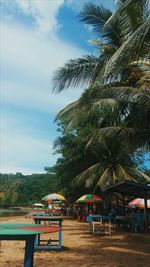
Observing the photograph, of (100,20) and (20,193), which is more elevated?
(20,193)

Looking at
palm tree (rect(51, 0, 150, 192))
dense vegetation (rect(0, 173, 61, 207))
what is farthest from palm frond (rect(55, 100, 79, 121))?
dense vegetation (rect(0, 173, 61, 207))

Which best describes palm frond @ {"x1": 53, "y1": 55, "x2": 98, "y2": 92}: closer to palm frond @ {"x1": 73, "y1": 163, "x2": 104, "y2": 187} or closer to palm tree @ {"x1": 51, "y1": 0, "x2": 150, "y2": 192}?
palm tree @ {"x1": 51, "y1": 0, "x2": 150, "y2": 192}

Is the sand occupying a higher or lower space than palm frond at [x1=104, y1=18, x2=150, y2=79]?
lower

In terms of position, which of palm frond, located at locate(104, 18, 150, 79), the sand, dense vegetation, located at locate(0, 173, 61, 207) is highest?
dense vegetation, located at locate(0, 173, 61, 207)

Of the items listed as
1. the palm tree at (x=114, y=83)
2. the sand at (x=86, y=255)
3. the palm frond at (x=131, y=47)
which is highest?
the palm tree at (x=114, y=83)

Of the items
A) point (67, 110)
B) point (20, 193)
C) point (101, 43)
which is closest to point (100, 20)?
point (101, 43)

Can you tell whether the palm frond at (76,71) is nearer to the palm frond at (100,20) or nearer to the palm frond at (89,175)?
the palm frond at (100,20)

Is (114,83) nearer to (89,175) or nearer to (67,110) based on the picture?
(67,110)

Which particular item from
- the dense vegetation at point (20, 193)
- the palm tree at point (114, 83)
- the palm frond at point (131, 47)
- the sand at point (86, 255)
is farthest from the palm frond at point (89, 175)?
the dense vegetation at point (20, 193)

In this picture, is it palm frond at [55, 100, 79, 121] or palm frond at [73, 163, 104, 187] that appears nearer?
palm frond at [55, 100, 79, 121]

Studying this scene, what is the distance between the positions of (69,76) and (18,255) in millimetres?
5988

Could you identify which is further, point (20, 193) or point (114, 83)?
point (20, 193)

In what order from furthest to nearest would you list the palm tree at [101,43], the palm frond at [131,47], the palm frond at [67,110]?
the palm frond at [67,110], the palm tree at [101,43], the palm frond at [131,47]

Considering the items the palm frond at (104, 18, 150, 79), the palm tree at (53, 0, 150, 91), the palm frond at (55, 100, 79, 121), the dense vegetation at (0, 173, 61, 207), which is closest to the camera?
the palm frond at (104, 18, 150, 79)
